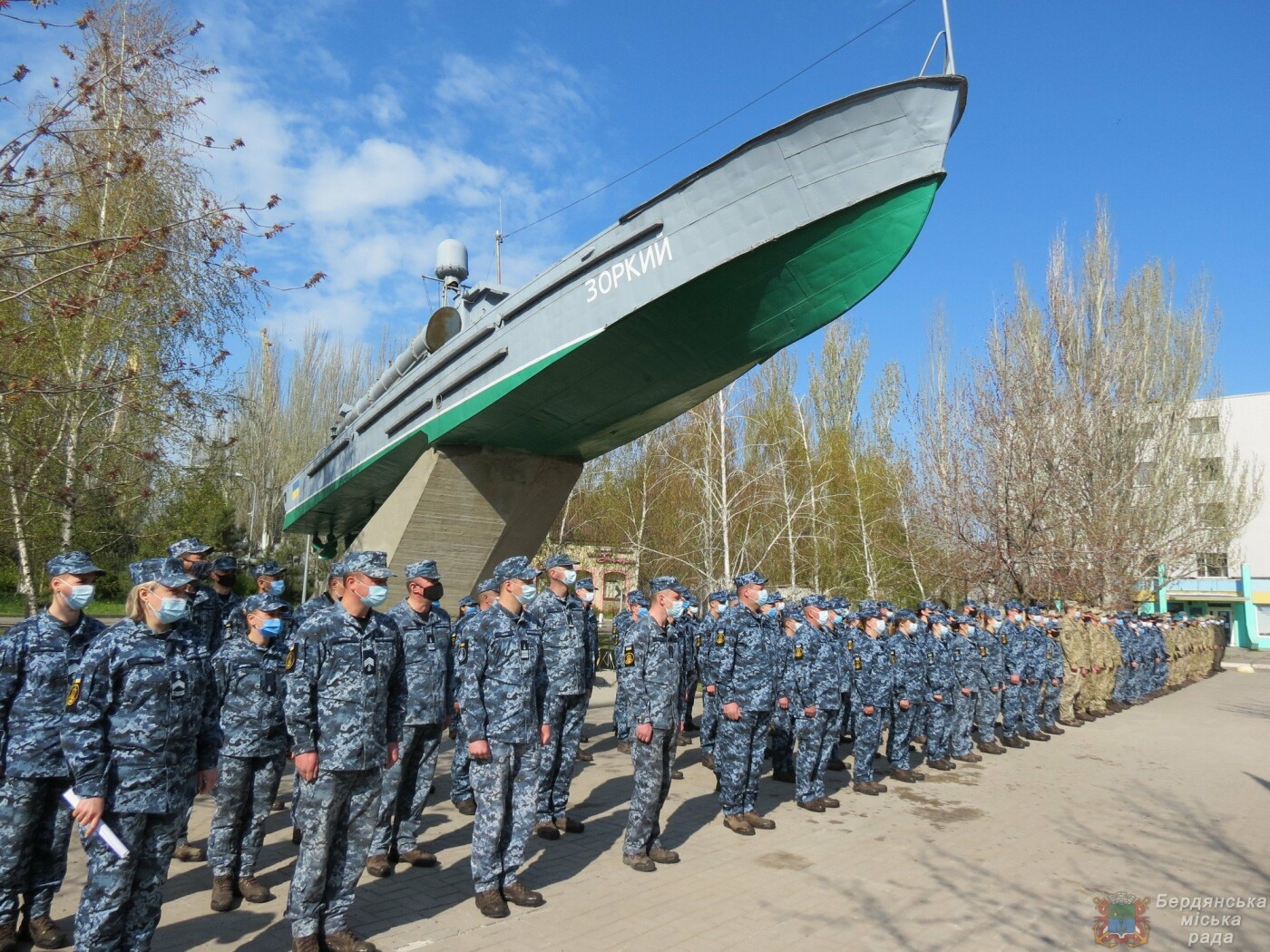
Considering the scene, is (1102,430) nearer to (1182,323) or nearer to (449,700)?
(1182,323)

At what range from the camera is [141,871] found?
9.89 ft

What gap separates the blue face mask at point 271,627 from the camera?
13.2 ft

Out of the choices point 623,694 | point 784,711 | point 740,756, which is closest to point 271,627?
point 623,694

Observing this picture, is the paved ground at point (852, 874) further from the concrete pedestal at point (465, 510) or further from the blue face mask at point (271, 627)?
the concrete pedestal at point (465, 510)

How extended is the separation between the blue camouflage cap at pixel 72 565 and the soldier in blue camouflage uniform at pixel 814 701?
496 cm

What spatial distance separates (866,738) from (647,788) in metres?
3.29

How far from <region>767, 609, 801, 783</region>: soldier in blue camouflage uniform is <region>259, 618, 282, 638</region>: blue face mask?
3.47m

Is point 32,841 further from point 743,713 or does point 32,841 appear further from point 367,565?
point 743,713

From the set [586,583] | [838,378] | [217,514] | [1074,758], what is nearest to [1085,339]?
[838,378]

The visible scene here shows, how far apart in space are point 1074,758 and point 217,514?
24358mm

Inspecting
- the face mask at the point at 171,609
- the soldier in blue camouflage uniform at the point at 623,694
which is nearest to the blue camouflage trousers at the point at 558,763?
the soldier in blue camouflage uniform at the point at 623,694

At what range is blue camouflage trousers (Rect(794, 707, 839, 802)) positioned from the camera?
6.36 m

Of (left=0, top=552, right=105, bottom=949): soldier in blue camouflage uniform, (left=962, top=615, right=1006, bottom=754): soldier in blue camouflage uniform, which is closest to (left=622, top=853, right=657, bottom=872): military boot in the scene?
(left=0, top=552, right=105, bottom=949): soldier in blue camouflage uniform

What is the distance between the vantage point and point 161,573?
3209 millimetres
